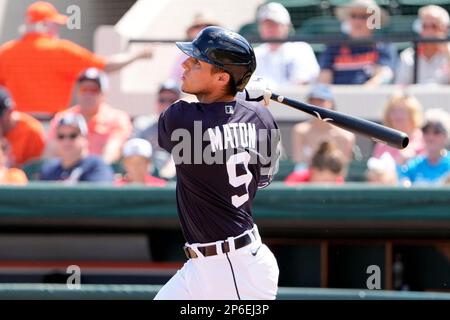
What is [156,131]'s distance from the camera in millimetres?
7414

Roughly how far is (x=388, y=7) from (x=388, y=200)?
3524 mm

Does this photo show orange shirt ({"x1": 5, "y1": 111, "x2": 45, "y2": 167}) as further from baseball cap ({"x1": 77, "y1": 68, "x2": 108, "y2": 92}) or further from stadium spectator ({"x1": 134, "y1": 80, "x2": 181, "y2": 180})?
stadium spectator ({"x1": 134, "y1": 80, "x2": 181, "y2": 180})

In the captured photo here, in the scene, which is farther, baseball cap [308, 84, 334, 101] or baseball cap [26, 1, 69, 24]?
baseball cap [26, 1, 69, 24]

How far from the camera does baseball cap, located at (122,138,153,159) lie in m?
7.06

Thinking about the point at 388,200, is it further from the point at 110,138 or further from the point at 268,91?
the point at 110,138

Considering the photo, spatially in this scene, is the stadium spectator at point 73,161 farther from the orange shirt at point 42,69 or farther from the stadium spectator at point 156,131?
the orange shirt at point 42,69

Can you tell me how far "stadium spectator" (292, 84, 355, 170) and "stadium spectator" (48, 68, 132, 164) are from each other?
117cm

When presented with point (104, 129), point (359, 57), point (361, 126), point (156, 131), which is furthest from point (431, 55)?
point (361, 126)

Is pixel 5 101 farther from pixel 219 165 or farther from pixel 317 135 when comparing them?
pixel 219 165

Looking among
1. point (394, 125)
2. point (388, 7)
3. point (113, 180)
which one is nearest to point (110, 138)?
point (113, 180)

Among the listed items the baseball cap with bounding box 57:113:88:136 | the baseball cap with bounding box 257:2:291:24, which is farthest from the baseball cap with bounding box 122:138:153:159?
the baseball cap with bounding box 257:2:291:24

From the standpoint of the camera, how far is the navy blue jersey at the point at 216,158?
4488 mm

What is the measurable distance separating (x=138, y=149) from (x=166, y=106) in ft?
2.70

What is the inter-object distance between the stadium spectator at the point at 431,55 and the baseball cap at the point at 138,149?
2315 millimetres
